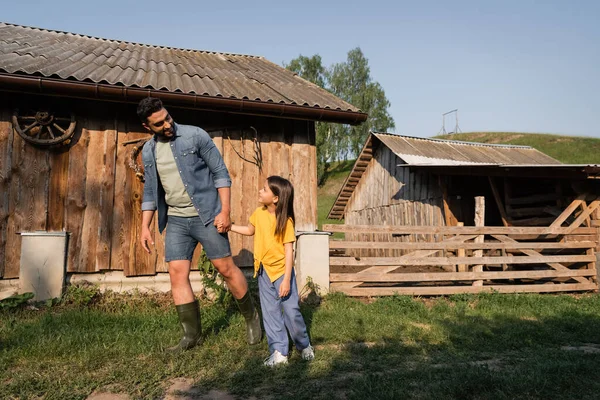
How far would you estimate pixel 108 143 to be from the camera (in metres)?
5.36

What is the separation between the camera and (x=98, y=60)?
6.32 m

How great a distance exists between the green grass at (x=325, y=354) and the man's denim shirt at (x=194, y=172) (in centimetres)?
119

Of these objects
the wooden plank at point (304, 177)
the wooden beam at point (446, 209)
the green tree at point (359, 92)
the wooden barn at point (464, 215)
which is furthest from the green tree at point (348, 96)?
the wooden plank at point (304, 177)

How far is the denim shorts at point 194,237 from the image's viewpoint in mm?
3611

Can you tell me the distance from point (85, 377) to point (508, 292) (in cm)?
655

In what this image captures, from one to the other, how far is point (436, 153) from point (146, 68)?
10.3 m

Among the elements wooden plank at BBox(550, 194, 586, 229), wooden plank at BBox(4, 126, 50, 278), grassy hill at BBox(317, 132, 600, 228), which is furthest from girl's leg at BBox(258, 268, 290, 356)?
grassy hill at BBox(317, 132, 600, 228)

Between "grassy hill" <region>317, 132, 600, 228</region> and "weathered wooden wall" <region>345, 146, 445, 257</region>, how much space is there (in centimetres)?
1054

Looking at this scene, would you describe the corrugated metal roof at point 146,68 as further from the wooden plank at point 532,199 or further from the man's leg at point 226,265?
the wooden plank at point 532,199

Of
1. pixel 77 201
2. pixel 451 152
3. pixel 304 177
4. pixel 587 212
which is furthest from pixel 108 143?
pixel 451 152

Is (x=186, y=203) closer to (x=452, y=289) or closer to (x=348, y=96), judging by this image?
(x=452, y=289)

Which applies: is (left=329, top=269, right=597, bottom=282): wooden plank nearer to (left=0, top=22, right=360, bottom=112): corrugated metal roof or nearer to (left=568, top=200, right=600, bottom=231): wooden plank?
(left=568, top=200, right=600, bottom=231): wooden plank

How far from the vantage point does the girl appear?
11.1 feet

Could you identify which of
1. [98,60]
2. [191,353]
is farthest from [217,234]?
[98,60]
